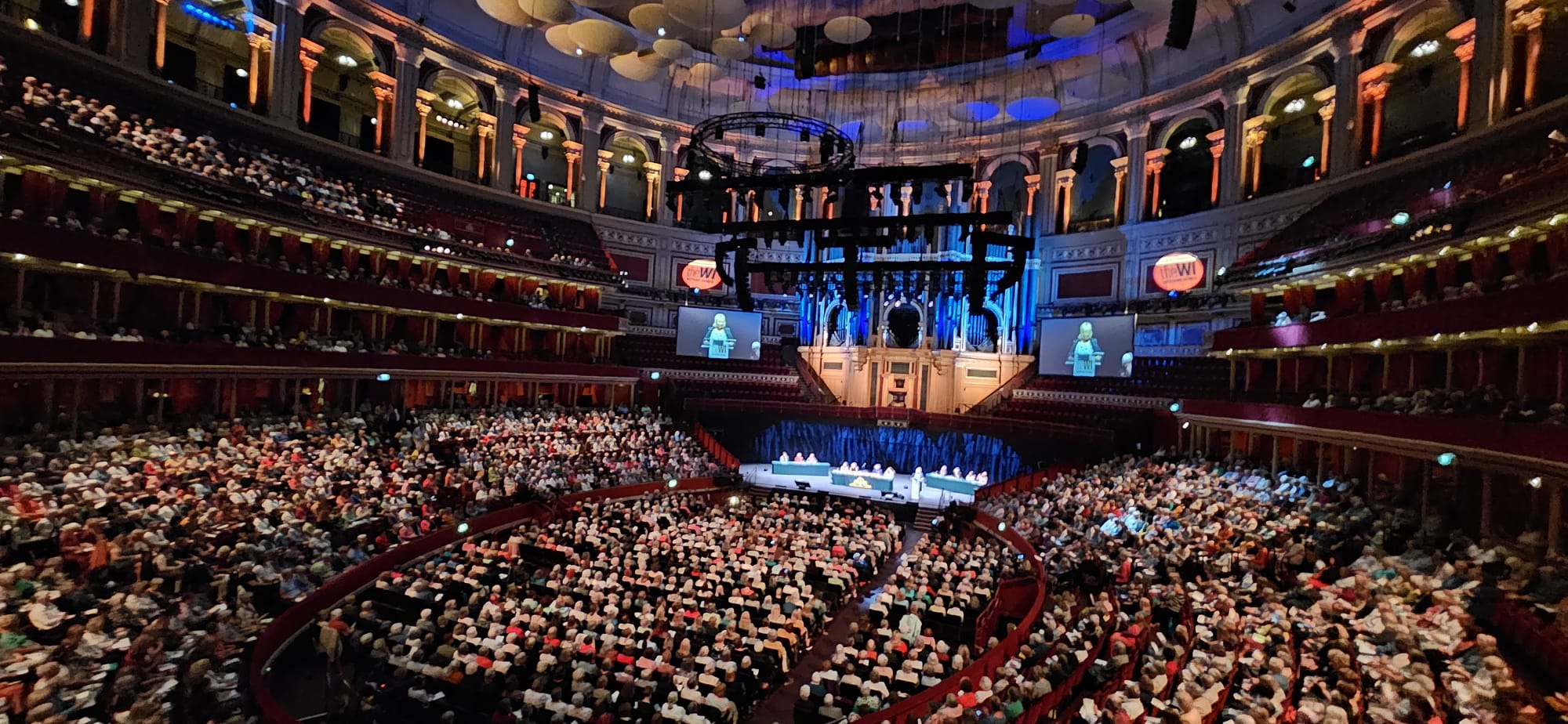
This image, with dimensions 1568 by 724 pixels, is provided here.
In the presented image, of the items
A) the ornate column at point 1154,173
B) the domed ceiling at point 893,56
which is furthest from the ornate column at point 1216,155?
the domed ceiling at point 893,56

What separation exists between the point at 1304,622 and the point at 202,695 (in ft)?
51.2

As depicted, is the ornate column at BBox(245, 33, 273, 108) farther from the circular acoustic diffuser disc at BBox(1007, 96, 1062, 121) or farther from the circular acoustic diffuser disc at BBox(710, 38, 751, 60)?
the circular acoustic diffuser disc at BBox(1007, 96, 1062, 121)

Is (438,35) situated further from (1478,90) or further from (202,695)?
(1478,90)

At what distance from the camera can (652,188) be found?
127 feet

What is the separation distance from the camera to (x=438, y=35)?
30594 mm

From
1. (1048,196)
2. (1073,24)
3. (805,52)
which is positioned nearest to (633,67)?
(805,52)

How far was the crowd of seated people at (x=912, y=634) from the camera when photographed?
34.9ft

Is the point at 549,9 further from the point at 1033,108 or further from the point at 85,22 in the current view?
the point at 1033,108

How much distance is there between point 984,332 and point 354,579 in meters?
26.8

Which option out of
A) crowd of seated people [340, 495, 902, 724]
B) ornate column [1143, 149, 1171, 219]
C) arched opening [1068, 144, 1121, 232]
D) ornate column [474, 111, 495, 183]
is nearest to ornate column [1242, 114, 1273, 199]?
ornate column [1143, 149, 1171, 219]

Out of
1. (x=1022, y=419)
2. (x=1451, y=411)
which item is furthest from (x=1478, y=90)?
(x=1022, y=419)

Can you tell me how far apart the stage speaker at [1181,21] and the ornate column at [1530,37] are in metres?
9.41

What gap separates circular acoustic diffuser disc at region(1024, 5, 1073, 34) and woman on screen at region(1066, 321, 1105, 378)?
11658mm

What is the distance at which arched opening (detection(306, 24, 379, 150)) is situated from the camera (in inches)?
1139
